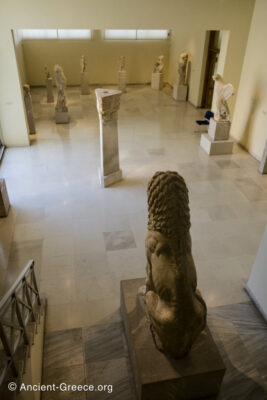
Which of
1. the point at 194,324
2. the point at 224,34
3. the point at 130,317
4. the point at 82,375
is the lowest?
the point at 82,375

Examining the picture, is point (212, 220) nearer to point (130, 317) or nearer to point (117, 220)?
point (117, 220)

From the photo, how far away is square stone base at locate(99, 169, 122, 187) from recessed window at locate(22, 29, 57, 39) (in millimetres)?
10614

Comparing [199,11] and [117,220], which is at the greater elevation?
[199,11]

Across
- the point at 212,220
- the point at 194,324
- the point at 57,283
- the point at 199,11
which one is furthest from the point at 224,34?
the point at 194,324

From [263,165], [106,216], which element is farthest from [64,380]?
[263,165]

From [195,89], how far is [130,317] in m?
10.8

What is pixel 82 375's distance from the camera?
10.8 ft

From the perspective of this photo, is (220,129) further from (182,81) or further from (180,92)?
(182,81)

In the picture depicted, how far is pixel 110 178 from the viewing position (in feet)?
22.3

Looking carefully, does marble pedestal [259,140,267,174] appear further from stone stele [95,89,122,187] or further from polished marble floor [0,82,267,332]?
stone stele [95,89,122,187]

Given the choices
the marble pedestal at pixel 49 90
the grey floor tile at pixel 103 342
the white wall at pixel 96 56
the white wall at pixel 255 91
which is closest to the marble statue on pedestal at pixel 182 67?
the white wall at pixel 96 56

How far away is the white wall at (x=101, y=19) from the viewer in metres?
6.92
